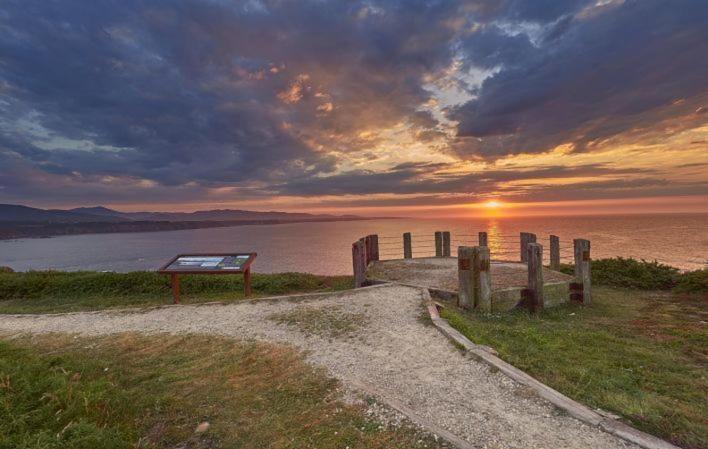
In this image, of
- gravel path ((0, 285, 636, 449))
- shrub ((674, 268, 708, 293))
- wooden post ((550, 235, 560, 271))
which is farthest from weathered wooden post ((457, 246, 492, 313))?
shrub ((674, 268, 708, 293))

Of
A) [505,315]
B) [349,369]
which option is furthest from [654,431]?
[505,315]

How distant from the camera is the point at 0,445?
2934mm

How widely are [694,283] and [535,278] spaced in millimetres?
7853

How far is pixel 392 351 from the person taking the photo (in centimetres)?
575

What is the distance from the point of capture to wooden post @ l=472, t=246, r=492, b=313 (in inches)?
340

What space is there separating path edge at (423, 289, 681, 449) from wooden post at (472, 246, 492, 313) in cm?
289

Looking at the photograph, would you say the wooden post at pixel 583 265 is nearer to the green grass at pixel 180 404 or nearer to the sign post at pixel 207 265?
the green grass at pixel 180 404

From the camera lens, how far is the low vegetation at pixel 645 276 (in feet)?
39.8

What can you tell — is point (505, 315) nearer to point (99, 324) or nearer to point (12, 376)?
point (12, 376)

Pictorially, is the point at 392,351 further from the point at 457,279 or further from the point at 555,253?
the point at 555,253

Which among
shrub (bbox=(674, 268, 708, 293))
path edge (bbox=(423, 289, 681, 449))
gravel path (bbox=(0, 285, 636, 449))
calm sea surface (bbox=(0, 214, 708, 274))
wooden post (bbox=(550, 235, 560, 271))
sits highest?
wooden post (bbox=(550, 235, 560, 271))

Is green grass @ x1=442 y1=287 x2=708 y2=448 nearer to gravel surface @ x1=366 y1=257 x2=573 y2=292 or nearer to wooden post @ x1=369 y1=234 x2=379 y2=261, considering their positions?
gravel surface @ x1=366 y1=257 x2=573 y2=292

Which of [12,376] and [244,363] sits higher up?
[12,376]

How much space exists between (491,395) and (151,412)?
4.40 metres
